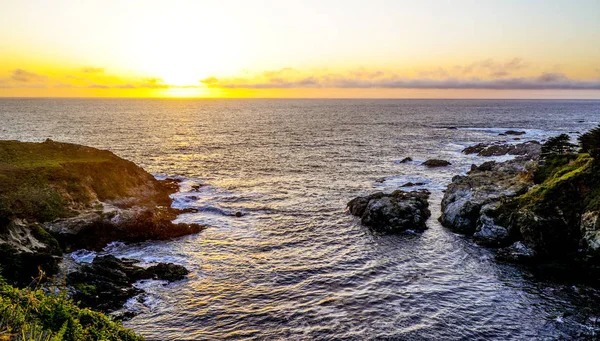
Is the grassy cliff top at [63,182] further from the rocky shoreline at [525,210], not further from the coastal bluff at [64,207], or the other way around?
the rocky shoreline at [525,210]

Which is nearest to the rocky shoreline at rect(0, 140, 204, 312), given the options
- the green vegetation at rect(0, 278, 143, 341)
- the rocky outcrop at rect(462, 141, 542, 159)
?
the green vegetation at rect(0, 278, 143, 341)

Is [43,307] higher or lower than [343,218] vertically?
higher

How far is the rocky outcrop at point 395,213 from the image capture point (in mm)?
42656

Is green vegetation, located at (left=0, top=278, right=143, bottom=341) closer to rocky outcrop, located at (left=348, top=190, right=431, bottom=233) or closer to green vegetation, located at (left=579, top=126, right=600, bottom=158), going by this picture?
rocky outcrop, located at (left=348, top=190, right=431, bottom=233)

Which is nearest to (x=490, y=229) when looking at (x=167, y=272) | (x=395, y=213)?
(x=395, y=213)

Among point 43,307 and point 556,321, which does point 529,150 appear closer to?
point 556,321

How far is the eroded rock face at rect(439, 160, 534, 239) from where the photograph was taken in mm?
38719

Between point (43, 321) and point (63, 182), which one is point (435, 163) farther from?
point (43, 321)

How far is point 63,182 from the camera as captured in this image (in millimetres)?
42125

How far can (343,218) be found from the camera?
47.0 m

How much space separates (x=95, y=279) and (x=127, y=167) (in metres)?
28.3

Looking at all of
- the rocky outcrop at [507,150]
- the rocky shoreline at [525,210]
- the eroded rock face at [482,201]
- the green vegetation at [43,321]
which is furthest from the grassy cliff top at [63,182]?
the rocky outcrop at [507,150]

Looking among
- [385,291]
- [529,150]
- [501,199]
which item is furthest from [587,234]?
[529,150]

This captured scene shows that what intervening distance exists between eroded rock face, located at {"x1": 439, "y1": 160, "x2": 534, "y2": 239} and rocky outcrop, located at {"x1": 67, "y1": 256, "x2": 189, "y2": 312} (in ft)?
92.7
